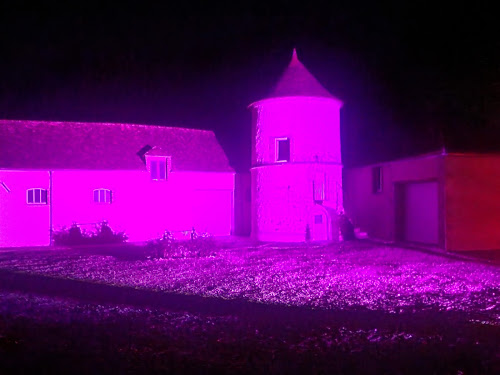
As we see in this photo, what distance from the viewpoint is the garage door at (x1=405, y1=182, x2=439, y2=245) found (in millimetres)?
22734

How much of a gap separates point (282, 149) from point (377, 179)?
16.6 feet

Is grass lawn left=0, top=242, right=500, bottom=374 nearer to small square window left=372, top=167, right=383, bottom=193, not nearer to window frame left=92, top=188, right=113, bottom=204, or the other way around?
small square window left=372, top=167, right=383, bottom=193

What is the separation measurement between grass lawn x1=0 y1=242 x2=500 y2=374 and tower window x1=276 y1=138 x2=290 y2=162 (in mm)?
9701

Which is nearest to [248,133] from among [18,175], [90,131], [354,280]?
[90,131]

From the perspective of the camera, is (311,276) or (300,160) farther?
Result: (300,160)

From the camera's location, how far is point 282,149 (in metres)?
27.2

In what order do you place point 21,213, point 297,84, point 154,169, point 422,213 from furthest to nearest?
1. point 154,169
2. point 21,213
3. point 297,84
4. point 422,213

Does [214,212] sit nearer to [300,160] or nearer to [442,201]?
[300,160]

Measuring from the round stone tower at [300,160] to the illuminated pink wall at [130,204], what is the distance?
426 cm

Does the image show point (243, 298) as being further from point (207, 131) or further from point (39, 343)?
point (207, 131)

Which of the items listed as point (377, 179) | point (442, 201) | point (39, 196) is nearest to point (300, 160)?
point (377, 179)

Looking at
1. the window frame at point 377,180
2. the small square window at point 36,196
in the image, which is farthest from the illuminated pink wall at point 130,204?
the window frame at point 377,180

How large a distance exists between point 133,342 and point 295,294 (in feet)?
16.8

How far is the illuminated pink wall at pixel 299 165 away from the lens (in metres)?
26.2
